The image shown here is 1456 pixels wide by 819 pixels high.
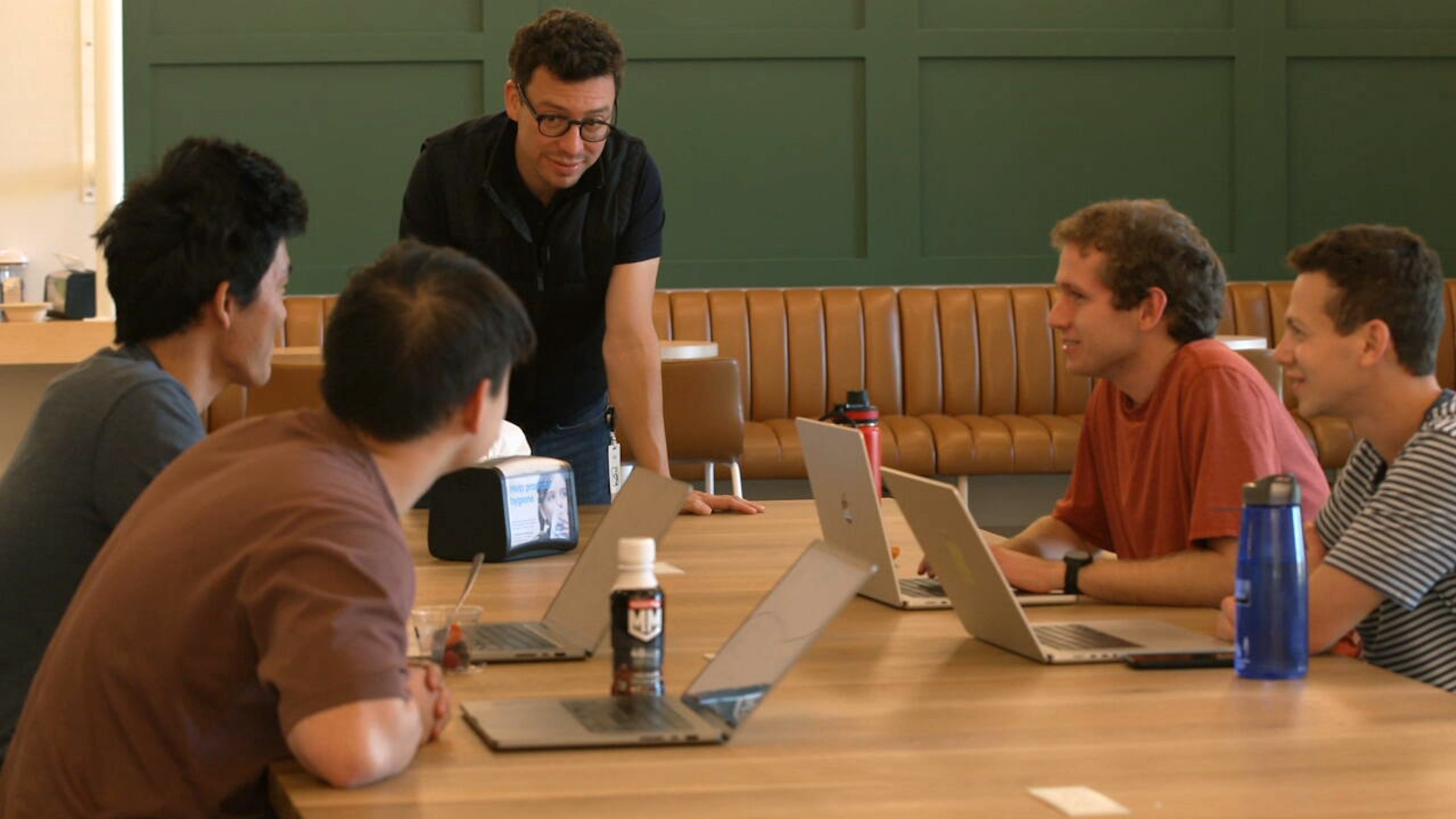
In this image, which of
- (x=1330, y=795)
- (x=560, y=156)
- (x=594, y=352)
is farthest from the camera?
(x=594, y=352)

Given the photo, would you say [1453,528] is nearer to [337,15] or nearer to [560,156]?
[560,156]

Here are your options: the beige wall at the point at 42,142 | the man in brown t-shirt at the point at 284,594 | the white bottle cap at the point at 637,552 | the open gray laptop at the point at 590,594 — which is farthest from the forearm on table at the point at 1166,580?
the beige wall at the point at 42,142

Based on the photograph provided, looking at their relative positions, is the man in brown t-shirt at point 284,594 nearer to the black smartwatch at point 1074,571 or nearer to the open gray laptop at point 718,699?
the open gray laptop at point 718,699

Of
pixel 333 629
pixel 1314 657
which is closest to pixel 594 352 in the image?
pixel 1314 657

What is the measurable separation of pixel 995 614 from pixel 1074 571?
38 centimetres

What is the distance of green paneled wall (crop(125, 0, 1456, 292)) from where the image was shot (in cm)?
676

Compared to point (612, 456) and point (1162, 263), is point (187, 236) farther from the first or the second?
point (612, 456)

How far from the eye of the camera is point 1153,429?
2.41 meters

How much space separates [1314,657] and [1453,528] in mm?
206

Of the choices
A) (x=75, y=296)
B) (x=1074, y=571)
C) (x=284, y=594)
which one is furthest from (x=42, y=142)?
(x=284, y=594)

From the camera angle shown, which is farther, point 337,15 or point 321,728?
point 337,15

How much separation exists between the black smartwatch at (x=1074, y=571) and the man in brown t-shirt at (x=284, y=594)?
0.93 meters

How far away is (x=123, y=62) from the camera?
669cm

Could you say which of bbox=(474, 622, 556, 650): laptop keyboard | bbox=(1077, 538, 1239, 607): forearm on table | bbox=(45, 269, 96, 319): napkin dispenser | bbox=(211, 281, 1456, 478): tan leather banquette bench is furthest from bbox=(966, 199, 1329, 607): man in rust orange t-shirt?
bbox=(45, 269, 96, 319): napkin dispenser
